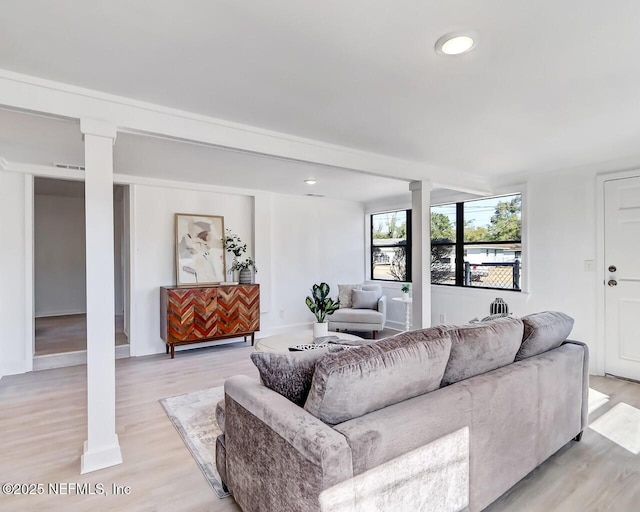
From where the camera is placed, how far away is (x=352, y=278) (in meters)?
6.54

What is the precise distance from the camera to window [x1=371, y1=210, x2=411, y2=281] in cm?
604

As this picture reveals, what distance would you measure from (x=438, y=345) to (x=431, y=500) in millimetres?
600

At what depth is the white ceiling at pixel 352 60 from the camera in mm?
1474

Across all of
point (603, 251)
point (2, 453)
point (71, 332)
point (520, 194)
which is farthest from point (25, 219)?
point (603, 251)

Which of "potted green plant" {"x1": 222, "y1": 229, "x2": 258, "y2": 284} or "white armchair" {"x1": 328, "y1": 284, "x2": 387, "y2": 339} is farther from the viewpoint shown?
"white armchair" {"x1": 328, "y1": 284, "x2": 387, "y2": 339}

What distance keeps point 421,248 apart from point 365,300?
1.99 m

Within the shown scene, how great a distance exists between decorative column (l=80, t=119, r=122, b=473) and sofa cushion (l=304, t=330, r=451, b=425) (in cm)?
148

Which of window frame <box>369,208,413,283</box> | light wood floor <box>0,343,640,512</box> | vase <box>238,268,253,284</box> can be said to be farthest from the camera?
window frame <box>369,208,413,283</box>

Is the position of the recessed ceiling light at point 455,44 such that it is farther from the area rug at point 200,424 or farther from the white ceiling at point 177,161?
the area rug at point 200,424

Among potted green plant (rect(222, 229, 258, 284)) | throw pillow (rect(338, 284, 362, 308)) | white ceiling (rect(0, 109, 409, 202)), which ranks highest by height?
white ceiling (rect(0, 109, 409, 202))

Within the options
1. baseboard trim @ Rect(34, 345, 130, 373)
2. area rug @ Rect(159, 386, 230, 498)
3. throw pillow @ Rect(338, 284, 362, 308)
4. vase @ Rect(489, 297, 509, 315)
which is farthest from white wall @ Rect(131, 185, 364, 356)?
vase @ Rect(489, 297, 509, 315)

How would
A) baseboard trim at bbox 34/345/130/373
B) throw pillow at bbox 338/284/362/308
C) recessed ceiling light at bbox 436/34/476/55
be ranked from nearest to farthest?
recessed ceiling light at bbox 436/34/476/55 < baseboard trim at bbox 34/345/130/373 < throw pillow at bbox 338/284/362/308

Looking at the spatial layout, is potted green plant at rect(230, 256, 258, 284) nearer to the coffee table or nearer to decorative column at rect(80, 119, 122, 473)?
the coffee table

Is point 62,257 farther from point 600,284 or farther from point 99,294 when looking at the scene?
point 600,284
